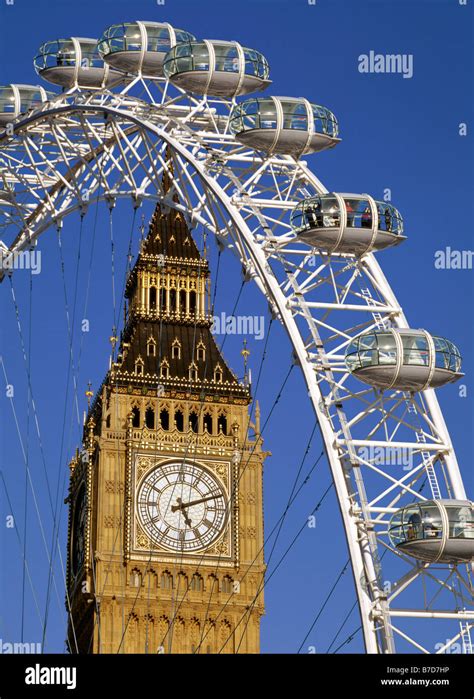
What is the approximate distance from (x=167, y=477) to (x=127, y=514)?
3.43m

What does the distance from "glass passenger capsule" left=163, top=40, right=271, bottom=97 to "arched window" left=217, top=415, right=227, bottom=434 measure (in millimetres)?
68458

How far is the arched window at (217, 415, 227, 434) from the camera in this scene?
483 ft

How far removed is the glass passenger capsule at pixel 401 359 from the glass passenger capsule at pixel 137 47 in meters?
15.9

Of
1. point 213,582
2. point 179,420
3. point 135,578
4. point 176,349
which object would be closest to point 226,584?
point 213,582

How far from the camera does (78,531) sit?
14962cm

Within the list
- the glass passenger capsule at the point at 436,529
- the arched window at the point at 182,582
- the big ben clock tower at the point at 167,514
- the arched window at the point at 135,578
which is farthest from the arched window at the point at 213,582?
the glass passenger capsule at the point at 436,529

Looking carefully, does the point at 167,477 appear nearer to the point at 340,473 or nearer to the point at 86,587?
the point at 86,587

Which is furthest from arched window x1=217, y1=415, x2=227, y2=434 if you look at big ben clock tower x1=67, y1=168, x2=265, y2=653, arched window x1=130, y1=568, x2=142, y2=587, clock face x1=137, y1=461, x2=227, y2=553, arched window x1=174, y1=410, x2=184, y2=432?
arched window x1=130, y1=568, x2=142, y2=587

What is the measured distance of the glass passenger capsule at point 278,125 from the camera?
7631 centimetres

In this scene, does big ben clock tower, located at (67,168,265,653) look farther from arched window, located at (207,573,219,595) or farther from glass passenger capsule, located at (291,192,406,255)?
glass passenger capsule, located at (291,192,406,255)

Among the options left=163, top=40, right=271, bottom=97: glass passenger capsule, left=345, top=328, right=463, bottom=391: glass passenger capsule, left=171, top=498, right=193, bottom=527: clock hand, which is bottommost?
left=345, top=328, right=463, bottom=391: glass passenger capsule

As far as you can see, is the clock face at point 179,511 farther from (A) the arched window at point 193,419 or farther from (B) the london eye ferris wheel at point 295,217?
(B) the london eye ferris wheel at point 295,217

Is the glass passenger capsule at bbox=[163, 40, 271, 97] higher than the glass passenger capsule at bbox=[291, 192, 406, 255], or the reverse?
the glass passenger capsule at bbox=[163, 40, 271, 97]
